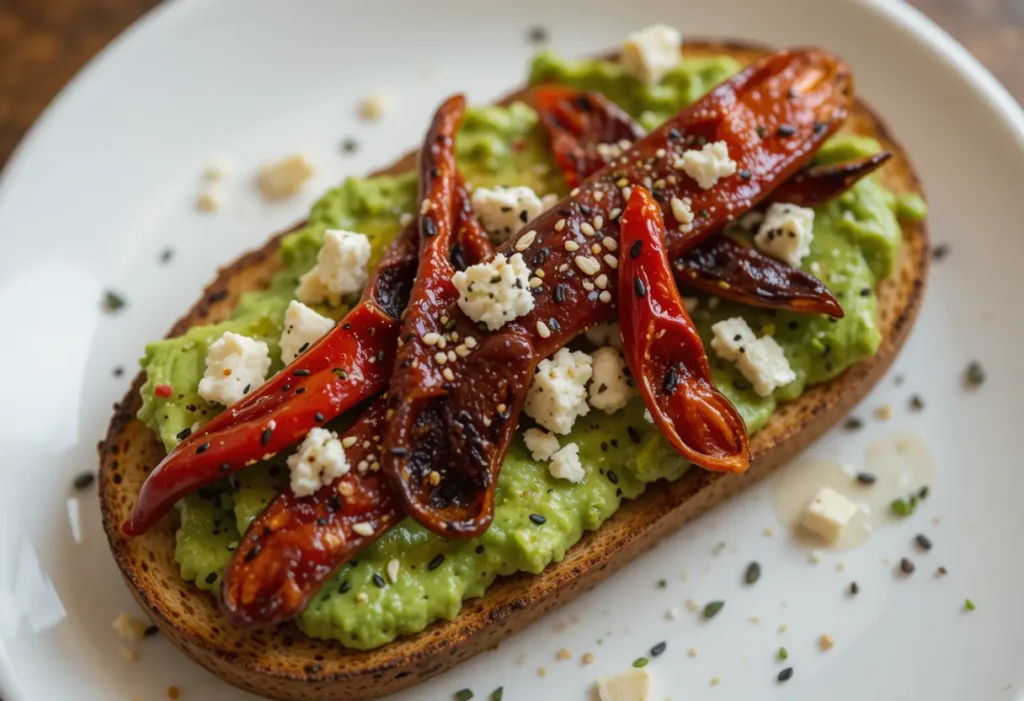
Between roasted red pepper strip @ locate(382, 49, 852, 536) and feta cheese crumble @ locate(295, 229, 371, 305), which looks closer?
roasted red pepper strip @ locate(382, 49, 852, 536)

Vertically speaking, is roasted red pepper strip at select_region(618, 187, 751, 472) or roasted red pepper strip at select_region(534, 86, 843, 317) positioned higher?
roasted red pepper strip at select_region(534, 86, 843, 317)

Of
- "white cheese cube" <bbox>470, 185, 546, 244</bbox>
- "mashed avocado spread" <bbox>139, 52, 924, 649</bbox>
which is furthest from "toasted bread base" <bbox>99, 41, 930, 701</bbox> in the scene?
"white cheese cube" <bbox>470, 185, 546, 244</bbox>

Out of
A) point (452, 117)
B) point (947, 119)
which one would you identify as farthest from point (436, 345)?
point (947, 119)

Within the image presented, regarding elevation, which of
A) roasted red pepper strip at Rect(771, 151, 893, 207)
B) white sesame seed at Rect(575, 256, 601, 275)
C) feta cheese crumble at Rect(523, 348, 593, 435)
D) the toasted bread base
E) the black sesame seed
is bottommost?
the black sesame seed

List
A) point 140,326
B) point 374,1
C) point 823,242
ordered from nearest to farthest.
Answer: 1. point 823,242
2. point 140,326
3. point 374,1

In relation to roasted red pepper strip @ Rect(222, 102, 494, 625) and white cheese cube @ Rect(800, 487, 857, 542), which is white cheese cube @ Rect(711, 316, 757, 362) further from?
roasted red pepper strip @ Rect(222, 102, 494, 625)

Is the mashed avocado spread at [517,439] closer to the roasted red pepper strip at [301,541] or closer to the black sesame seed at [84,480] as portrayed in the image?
the roasted red pepper strip at [301,541]

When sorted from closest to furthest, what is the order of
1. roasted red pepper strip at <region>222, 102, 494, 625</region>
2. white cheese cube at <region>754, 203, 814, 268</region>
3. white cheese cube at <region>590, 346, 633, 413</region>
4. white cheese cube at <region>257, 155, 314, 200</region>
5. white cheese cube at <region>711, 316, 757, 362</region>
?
roasted red pepper strip at <region>222, 102, 494, 625</region> → white cheese cube at <region>590, 346, 633, 413</region> → white cheese cube at <region>711, 316, 757, 362</region> → white cheese cube at <region>754, 203, 814, 268</region> → white cheese cube at <region>257, 155, 314, 200</region>

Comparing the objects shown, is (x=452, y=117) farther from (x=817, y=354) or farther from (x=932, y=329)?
(x=932, y=329)
